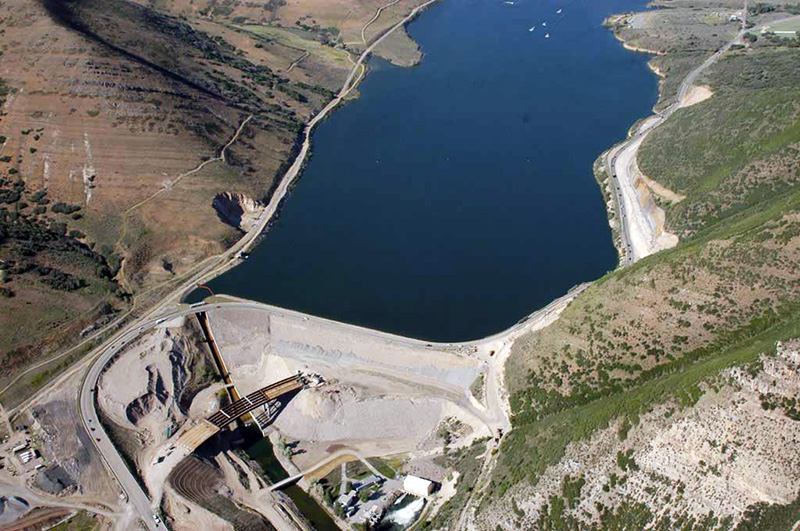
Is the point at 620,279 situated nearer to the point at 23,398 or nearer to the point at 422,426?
the point at 422,426

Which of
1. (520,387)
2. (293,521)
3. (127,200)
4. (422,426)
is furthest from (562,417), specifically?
(127,200)

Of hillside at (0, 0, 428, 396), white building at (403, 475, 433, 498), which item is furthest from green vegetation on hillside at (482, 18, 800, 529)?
hillside at (0, 0, 428, 396)

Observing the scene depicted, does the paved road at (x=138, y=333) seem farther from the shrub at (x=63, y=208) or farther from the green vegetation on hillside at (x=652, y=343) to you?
the green vegetation on hillside at (x=652, y=343)

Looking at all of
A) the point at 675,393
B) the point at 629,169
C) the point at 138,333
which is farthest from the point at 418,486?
the point at 629,169

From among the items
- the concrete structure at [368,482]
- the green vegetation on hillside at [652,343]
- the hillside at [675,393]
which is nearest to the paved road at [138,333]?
the concrete structure at [368,482]

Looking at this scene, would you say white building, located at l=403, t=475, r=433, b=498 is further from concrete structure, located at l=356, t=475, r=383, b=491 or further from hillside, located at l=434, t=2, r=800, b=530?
hillside, located at l=434, t=2, r=800, b=530

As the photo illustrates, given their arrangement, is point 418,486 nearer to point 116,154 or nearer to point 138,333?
point 138,333
